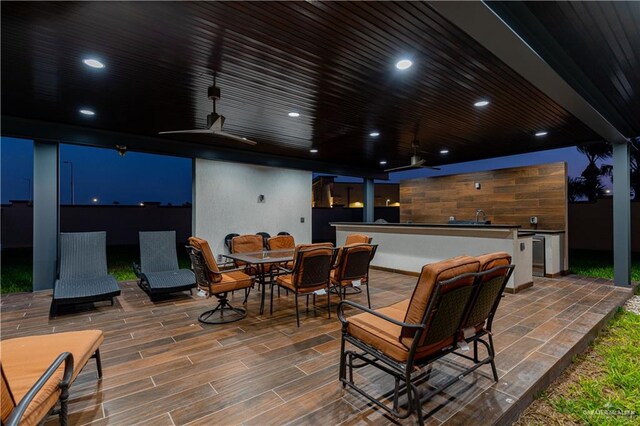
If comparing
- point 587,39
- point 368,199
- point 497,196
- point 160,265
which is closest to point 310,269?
point 160,265

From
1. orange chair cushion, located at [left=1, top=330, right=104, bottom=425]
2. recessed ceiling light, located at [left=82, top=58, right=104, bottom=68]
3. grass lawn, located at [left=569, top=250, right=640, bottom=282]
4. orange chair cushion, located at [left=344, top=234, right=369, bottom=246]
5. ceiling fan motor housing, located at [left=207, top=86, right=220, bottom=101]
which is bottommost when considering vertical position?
grass lawn, located at [left=569, top=250, right=640, bottom=282]

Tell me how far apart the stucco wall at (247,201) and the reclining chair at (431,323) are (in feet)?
17.6

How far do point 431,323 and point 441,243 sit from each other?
13.4ft

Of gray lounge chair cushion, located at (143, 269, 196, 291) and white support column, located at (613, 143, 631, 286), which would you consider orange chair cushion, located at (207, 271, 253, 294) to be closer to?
gray lounge chair cushion, located at (143, 269, 196, 291)

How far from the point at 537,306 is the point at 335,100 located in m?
3.84

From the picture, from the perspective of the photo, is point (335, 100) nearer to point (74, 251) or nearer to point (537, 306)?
point (537, 306)

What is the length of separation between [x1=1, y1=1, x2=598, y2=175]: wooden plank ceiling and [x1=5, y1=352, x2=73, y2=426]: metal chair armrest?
7.62 feet

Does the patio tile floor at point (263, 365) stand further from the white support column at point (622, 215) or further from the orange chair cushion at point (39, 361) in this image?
the white support column at point (622, 215)

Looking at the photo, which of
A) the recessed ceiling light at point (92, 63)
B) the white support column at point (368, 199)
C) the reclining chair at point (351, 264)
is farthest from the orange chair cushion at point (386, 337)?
the white support column at point (368, 199)

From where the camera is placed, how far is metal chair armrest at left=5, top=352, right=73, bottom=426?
1.13 meters

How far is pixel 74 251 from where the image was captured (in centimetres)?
460

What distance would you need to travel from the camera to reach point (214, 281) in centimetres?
338

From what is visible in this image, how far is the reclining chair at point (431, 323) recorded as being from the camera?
1.69 metres

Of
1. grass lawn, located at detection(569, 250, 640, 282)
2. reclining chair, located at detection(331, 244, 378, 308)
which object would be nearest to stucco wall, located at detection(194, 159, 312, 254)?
reclining chair, located at detection(331, 244, 378, 308)
